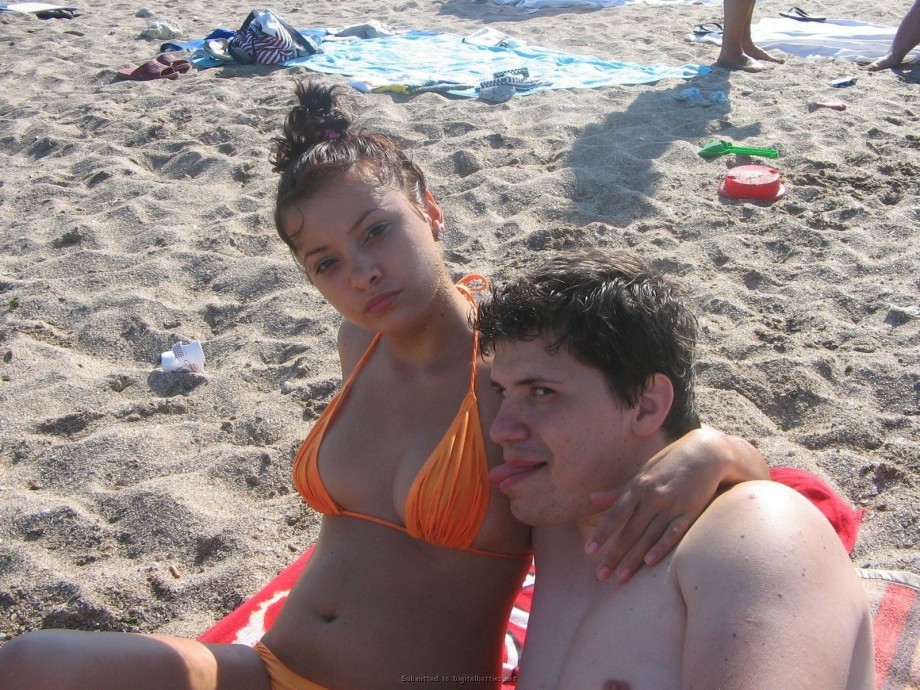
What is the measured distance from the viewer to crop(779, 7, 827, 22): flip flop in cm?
814

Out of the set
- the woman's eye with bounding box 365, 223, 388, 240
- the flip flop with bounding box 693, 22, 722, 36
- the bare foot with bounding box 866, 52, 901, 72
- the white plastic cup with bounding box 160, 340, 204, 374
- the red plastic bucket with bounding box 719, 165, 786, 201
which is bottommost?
the white plastic cup with bounding box 160, 340, 204, 374

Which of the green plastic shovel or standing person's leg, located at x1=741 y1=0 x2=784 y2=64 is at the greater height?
standing person's leg, located at x1=741 y1=0 x2=784 y2=64

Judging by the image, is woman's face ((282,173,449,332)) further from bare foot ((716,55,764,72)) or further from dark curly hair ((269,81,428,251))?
bare foot ((716,55,764,72))

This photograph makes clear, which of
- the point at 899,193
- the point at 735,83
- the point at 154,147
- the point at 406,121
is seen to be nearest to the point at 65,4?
the point at 154,147

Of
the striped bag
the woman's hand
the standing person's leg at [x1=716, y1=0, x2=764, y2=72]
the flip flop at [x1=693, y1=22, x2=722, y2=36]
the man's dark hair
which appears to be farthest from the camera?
the flip flop at [x1=693, y1=22, x2=722, y2=36]

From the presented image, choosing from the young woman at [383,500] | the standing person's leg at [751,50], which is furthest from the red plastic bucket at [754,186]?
the young woman at [383,500]

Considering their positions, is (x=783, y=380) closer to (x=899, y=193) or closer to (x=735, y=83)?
(x=899, y=193)

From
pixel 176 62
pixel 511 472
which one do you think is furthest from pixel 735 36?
pixel 511 472

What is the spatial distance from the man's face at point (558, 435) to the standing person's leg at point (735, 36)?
5.76 metres

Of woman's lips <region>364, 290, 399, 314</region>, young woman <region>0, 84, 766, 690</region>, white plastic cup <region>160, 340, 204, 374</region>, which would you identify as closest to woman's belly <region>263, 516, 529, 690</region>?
young woman <region>0, 84, 766, 690</region>

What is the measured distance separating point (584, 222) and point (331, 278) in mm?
2610

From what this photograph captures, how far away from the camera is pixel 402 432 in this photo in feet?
6.66

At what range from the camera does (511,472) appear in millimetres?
1744

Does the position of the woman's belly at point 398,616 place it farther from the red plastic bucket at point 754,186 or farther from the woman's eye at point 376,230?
the red plastic bucket at point 754,186
